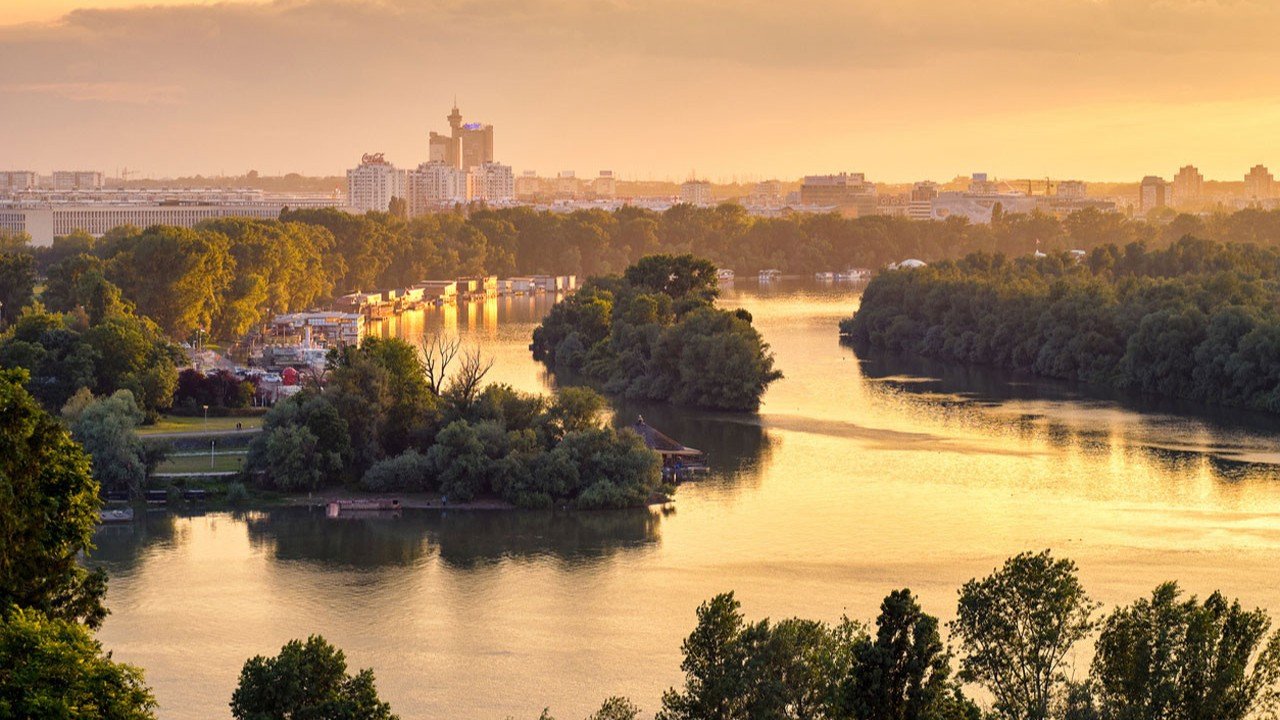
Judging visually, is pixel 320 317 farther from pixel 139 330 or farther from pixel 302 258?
pixel 139 330

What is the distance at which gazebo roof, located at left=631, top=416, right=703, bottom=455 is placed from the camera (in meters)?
28.1

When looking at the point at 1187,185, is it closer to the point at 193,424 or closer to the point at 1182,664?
the point at 193,424

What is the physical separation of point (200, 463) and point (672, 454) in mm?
7042

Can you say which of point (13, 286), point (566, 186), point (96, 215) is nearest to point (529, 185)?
point (566, 186)

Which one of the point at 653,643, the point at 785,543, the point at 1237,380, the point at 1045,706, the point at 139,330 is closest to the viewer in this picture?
the point at 1045,706

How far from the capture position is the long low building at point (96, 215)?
91.8m

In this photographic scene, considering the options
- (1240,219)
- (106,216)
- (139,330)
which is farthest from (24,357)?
(106,216)

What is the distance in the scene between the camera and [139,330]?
31.3 meters

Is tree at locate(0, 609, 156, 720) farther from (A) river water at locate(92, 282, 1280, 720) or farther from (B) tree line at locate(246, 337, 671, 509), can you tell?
(B) tree line at locate(246, 337, 671, 509)

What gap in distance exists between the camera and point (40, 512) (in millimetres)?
11852

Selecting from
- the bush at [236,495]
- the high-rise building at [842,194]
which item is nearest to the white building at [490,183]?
the high-rise building at [842,194]

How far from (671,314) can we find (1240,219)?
1892 inches

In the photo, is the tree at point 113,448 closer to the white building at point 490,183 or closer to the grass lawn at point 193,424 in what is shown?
the grass lawn at point 193,424

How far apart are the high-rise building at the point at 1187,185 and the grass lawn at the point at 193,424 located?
139m
